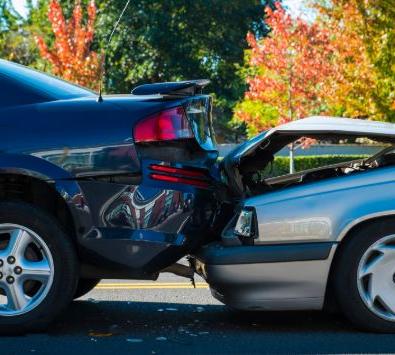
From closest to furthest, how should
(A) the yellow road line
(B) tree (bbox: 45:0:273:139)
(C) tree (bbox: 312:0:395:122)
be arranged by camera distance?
(A) the yellow road line < (C) tree (bbox: 312:0:395:122) < (B) tree (bbox: 45:0:273:139)

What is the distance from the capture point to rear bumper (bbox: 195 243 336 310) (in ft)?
15.3

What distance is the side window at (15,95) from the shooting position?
4805mm

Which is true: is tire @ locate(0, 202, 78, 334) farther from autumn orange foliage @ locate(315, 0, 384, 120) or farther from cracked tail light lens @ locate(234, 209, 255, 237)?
autumn orange foliage @ locate(315, 0, 384, 120)

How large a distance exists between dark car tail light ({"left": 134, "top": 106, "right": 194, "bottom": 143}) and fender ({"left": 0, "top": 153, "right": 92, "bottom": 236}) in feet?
1.47

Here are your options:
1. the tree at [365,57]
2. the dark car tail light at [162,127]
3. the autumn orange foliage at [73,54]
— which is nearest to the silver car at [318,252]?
the dark car tail light at [162,127]

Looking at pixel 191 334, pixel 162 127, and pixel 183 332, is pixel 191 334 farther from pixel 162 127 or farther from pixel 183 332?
pixel 162 127

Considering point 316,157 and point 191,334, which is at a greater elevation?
point 316,157

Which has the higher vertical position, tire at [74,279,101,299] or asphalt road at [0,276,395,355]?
tire at [74,279,101,299]

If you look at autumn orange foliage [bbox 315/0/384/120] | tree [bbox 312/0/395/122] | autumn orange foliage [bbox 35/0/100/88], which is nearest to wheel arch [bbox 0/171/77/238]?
tree [bbox 312/0/395/122]

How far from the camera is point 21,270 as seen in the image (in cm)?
462

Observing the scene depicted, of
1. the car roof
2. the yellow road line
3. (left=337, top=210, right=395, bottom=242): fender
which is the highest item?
the car roof

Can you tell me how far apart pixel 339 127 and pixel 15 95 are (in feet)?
6.36

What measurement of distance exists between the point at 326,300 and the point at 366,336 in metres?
0.33

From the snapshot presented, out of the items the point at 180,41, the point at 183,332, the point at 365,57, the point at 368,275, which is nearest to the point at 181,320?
the point at 183,332
